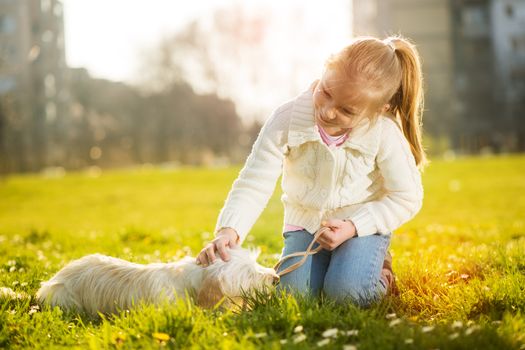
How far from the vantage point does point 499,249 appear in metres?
4.82

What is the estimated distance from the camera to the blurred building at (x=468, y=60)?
4191 centimetres

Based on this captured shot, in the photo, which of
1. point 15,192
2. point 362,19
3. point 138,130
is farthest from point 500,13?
point 15,192

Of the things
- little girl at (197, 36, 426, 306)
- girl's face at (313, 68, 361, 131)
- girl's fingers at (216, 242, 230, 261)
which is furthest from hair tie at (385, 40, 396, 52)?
girl's fingers at (216, 242, 230, 261)

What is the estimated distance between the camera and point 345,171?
13.1ft

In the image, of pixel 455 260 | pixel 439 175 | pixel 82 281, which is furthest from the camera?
pixel 439 175

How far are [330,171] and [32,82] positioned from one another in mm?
32718

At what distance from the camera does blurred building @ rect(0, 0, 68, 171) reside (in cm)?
3216

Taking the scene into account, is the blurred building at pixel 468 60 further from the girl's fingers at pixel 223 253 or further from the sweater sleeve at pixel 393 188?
the girl's fingers at pixel 223 253

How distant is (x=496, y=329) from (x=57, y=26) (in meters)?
31.8

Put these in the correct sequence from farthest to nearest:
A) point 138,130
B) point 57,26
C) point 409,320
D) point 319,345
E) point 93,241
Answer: point 138,130
point 57,26
point 93,241
point 409,320
point 319,345

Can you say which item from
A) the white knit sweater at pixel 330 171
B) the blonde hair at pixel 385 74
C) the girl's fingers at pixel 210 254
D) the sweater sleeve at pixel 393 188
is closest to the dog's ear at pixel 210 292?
the girl's fingers at pixel 210 254

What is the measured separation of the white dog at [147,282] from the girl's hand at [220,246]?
36 millimetres

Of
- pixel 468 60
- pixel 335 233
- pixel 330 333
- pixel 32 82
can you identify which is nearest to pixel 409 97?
pixel 335 233

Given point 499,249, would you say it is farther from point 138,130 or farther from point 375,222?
point 138,130
